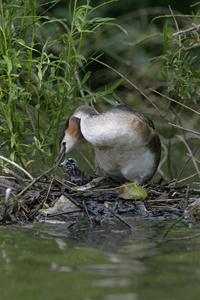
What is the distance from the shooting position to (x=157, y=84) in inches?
301

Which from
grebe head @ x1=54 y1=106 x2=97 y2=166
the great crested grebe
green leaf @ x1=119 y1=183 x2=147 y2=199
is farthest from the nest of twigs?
grebe head @ x1=54 y1=106 x2=97 y2=166

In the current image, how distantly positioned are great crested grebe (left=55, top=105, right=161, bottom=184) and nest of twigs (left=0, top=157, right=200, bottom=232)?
0.87ft

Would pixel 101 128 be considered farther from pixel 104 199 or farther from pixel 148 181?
pixel 148 181

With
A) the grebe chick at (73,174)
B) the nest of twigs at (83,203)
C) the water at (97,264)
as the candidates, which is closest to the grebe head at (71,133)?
the grebe chick at (73,174)

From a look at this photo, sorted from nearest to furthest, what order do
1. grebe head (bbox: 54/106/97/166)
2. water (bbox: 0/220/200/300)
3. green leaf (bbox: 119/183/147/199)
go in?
water (bbox: 0/220/200/300) → green leaf (bbox: 119/183/147/199) → grebe head (bbox: 54/106/97/166)

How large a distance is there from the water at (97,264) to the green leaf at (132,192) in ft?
2.70

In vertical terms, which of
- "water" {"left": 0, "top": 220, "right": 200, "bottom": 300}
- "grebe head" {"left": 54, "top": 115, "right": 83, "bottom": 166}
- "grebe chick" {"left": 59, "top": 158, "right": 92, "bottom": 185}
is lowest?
"grebe chick" {"left": 59, "top": 158, "right": 92, "bottom": 185}

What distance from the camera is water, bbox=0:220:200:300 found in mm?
2271

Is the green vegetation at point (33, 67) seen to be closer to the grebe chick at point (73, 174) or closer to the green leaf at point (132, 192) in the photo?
the grebe chick at point (73, 174)

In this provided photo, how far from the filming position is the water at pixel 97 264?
2.27m

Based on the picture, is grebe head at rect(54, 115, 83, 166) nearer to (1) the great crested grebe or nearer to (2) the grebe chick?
(1) the great crested grebe

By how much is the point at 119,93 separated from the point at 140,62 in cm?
59

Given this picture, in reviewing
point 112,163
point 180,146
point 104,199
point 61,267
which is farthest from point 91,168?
point 61,267

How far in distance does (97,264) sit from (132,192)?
2.18 meters
